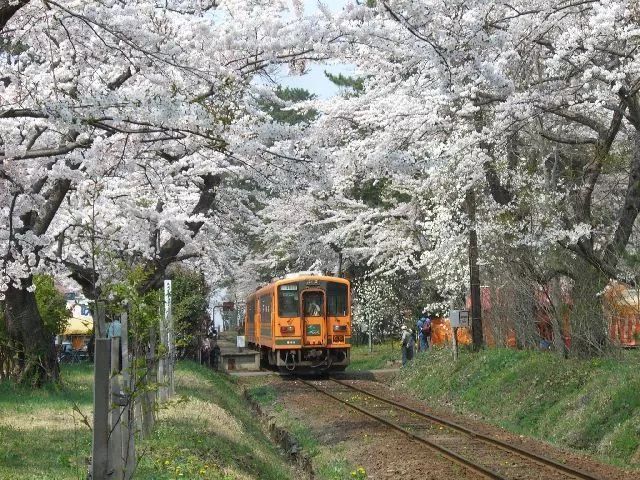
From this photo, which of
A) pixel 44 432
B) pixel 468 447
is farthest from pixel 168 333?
pixel 468 447

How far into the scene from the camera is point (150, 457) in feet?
29.7

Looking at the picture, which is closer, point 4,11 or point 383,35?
point 4,11

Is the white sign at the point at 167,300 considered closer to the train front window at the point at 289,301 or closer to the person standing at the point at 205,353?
the train front window at the point at 289,301

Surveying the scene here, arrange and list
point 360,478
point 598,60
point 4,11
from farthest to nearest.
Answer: point 598,60 → point 4,11 → point 360,478

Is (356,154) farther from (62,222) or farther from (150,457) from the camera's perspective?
(150,457)

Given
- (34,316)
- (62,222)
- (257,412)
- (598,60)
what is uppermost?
(598,60)

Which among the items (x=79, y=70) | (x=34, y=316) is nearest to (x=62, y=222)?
(x=34, y=316)

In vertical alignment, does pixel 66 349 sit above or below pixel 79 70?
below

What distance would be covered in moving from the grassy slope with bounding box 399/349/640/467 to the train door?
490cm

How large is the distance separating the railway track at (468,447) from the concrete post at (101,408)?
15.6ft

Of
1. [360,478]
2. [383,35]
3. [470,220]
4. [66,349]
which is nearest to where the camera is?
[360,478]

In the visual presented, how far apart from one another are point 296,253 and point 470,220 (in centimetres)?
1955

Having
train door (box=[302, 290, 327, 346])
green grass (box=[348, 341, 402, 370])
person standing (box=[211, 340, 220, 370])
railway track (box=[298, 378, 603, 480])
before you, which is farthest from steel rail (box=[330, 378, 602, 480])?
person standing (box=[211, 340, 220, 370])

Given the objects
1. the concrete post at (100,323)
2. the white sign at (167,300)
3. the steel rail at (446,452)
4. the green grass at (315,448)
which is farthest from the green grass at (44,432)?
the steel rail at (446,452)
